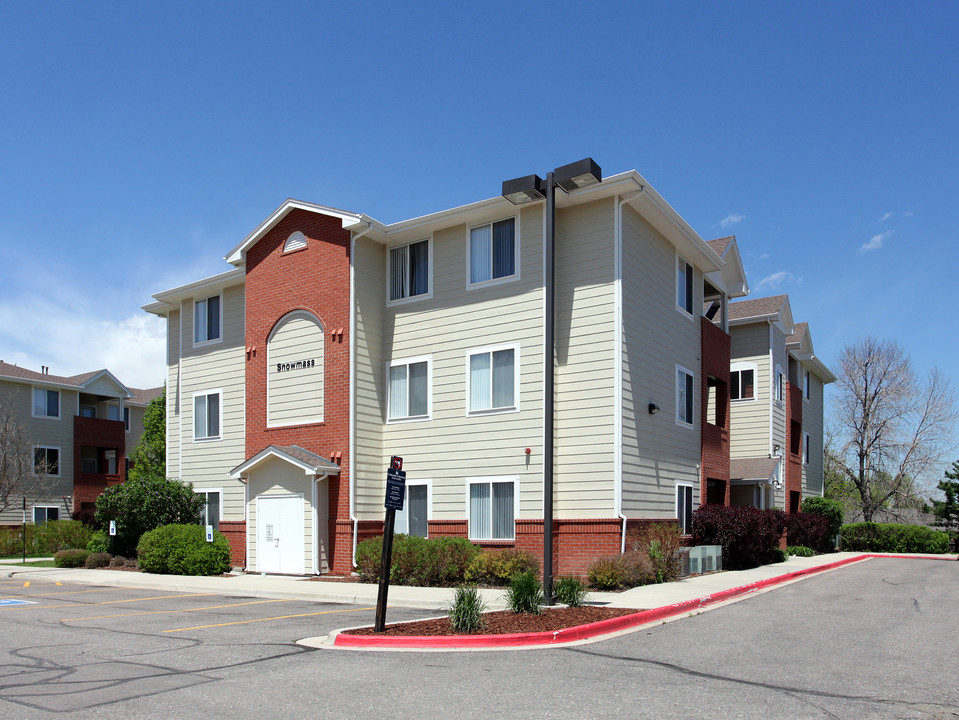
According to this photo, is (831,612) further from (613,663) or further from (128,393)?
(128,393)

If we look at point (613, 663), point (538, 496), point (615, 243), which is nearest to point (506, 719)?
point (613, 663)

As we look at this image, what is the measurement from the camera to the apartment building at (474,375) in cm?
2016

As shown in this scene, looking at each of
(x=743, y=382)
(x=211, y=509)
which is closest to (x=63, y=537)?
(x=211, y=509)

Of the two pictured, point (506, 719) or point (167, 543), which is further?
point (167, 543)

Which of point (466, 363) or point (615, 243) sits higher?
point (615, 243)

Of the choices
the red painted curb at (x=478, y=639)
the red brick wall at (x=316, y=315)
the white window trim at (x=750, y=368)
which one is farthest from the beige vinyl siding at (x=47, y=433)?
the red painted curb at (x=478, y=639)

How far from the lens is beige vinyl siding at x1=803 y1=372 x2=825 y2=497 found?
130 ft

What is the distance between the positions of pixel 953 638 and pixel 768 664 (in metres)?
3.98

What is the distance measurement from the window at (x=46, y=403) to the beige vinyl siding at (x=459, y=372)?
30.8 m

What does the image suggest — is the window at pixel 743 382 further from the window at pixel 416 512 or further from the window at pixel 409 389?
the window at pixel 416 512

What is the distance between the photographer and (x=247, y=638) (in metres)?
A: 12.1

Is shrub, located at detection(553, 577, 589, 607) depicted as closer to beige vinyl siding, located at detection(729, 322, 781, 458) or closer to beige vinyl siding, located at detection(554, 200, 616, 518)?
beige vinyl siding, located at detection(554, 200, 616, 518)

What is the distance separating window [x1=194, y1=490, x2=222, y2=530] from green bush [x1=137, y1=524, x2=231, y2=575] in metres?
3.66

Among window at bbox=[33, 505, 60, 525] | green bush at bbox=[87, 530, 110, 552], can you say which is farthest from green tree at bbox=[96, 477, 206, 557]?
window at bbox=[33, 505, 60, 525]
